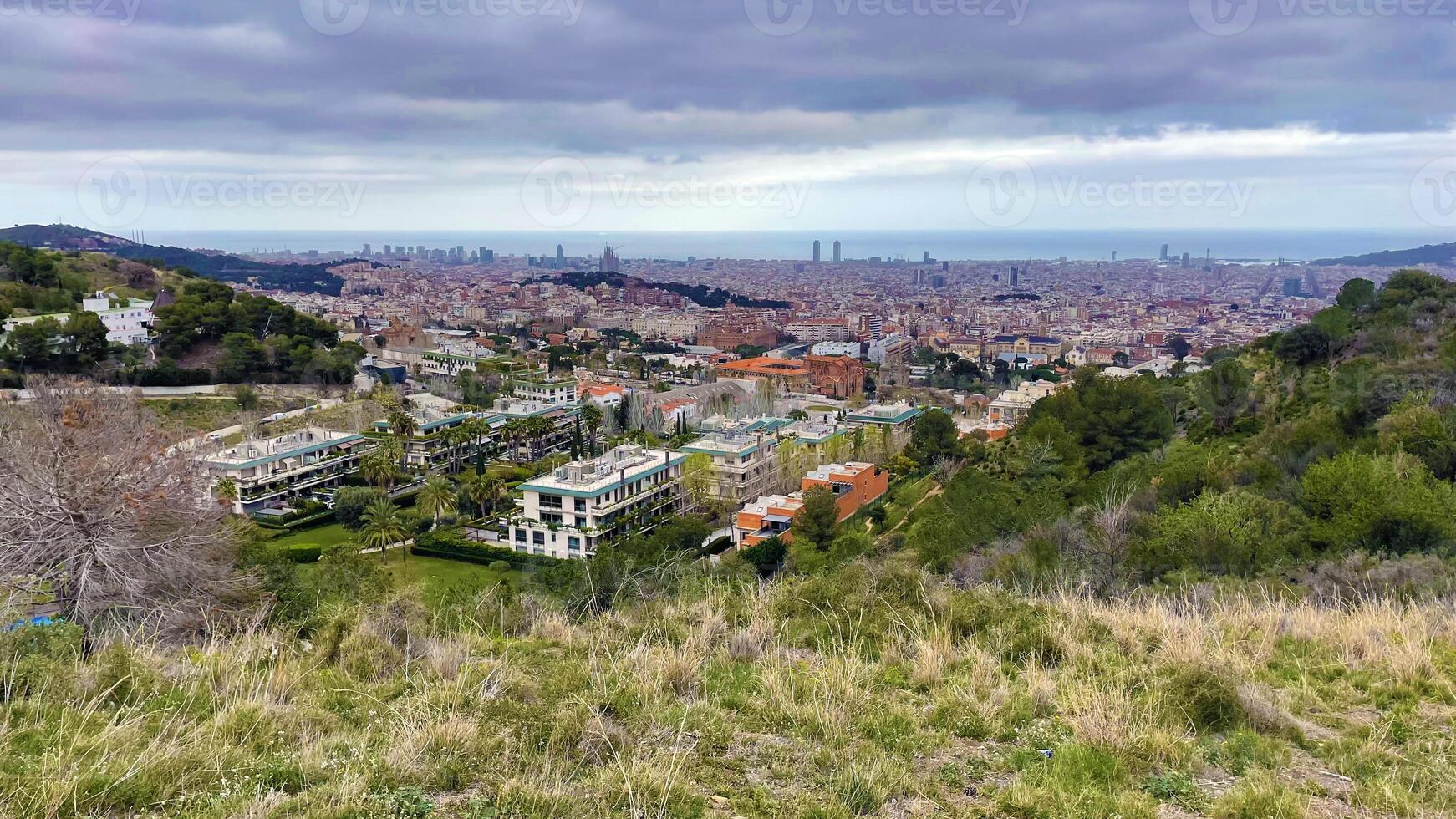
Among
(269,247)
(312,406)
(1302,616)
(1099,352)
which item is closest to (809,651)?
(1302,616)

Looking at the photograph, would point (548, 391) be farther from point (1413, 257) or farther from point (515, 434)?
point (1413, 257)

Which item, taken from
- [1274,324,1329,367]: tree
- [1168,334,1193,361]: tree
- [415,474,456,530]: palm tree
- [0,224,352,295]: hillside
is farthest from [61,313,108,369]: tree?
[0,224,352,295]: hillside

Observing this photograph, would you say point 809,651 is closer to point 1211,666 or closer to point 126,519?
point 1211,666

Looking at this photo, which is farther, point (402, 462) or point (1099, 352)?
point (1099, 352)

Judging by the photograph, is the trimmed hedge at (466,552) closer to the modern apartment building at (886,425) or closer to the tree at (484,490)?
the tree at (484,490)

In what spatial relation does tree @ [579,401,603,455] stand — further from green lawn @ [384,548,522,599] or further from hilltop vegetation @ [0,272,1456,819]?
hilltop vegetation @ [0,272,1456,819]

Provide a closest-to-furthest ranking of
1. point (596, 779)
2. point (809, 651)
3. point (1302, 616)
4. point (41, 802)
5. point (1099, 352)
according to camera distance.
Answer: point (41, 802)
point (596, 779)
point (809, 651)
point (1302, 616)
point (1099, 352)
